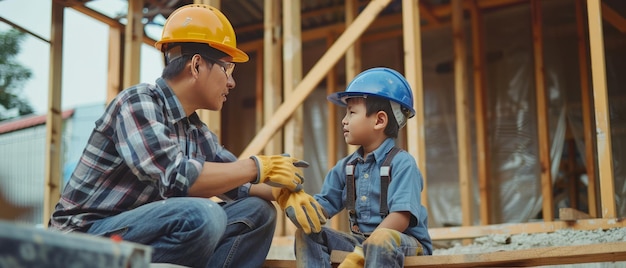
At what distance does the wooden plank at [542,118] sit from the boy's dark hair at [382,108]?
3.97m

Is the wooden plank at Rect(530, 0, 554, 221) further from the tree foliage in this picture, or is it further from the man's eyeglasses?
the tree foliage

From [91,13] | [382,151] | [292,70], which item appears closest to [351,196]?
[382,151]

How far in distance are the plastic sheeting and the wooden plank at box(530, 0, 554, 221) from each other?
245mm

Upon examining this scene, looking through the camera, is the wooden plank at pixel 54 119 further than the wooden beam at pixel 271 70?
Yes

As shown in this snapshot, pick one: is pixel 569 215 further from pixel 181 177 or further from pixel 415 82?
pixel 181 177

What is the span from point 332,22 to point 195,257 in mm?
5829

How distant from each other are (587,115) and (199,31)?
5.16m

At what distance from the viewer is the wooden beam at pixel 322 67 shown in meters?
5.20

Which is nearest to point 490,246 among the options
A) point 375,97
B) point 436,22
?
point 375,97

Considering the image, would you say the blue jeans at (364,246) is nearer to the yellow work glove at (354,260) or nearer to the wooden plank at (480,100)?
the yellow work glove at (354,260)

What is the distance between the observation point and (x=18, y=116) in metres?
19.5

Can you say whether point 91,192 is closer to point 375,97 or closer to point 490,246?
point 375,97

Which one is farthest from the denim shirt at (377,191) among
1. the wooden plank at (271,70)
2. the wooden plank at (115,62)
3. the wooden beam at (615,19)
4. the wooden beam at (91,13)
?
the wooden beam at (615,19)

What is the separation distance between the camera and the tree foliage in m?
17.3
